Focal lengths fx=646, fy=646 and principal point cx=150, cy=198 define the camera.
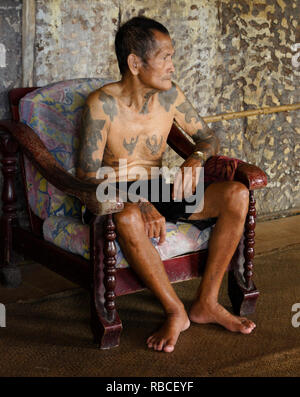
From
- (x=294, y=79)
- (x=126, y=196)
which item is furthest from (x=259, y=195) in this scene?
(x=126, y=196)

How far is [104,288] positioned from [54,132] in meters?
0.85

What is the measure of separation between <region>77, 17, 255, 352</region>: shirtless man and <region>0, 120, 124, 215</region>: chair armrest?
0.08 metres

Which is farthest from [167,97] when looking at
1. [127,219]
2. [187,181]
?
[127,219]

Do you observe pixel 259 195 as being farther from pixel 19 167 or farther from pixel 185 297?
pixel 19 167

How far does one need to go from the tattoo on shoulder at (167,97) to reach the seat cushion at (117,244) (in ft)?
2.00

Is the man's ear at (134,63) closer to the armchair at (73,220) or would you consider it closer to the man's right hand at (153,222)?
the armchair at (73,220)

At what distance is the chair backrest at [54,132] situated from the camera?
3072mm

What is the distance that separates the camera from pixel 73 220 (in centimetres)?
291

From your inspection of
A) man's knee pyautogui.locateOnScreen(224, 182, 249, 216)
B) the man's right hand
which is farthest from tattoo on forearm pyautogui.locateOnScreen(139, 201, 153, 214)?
man's knee pyautogui.locateOnScreen(224, 182, 249, 216)

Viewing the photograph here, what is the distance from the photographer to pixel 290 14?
4508 millimetres
